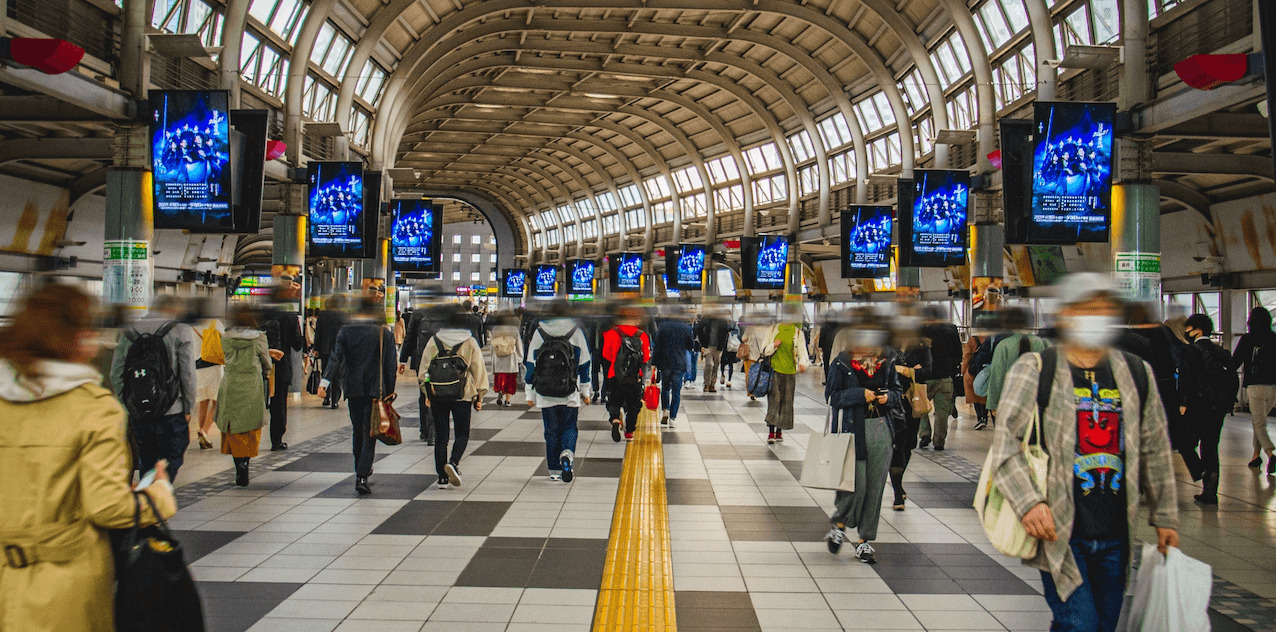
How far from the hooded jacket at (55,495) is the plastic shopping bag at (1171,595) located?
3.33m

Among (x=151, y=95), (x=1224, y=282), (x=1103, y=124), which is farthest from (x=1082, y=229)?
(x=151, y=95)

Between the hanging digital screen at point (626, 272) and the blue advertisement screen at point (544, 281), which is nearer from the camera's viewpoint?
the hanging digital screen at point (626, 272)

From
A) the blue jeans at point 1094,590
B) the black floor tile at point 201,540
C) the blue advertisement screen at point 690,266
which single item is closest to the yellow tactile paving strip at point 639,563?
the blue jeans at point 1094,590

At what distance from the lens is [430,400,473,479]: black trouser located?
26.3ft

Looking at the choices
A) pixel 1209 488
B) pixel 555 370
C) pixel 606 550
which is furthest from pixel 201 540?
pixel 1209 488

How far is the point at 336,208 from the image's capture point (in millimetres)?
18500

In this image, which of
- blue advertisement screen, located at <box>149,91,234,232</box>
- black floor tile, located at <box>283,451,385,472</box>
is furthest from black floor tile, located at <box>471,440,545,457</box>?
blue advertisement screen, located at <box>149,91,234,232</box>

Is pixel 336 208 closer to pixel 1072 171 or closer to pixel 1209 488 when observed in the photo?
pixel 1072 171

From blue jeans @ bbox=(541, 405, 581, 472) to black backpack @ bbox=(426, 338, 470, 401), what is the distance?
88cm

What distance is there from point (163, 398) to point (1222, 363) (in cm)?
924

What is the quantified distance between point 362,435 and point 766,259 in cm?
2460

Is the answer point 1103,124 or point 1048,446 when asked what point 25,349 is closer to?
point 1048,446

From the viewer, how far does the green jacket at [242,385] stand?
26.2 ft

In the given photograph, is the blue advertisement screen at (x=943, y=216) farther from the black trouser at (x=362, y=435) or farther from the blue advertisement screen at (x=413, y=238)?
the black trouser at (x=362, y=435)
